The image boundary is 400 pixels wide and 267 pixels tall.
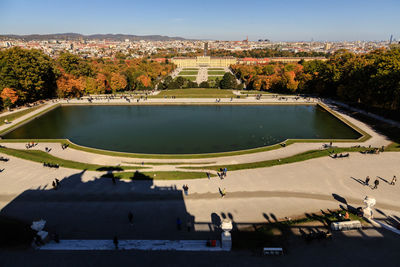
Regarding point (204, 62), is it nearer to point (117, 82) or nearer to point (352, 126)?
point (117, 82)

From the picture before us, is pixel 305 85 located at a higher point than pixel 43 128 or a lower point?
higher

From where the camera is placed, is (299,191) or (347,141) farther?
(347,141)

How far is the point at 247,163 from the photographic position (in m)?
24.9

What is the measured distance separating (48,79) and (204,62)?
117429mm

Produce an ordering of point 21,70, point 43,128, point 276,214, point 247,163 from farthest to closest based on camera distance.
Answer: point 21,70, point 43,128, point 247,163, point 276,214

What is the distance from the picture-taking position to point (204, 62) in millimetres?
161500

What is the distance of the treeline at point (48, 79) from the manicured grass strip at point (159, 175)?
128ft

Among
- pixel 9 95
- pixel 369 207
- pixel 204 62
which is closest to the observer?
pixel 369 207

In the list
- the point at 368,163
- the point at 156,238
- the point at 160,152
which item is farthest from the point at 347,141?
the point at 156,238

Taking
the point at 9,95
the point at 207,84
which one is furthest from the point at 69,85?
the point at 207,84

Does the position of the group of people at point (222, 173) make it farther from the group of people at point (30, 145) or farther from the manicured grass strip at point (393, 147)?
the group of people at point (30, 145)

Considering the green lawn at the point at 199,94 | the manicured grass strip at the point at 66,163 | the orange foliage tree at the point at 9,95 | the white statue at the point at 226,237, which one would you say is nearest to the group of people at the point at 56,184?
the manicured grass strip at the point at 66,163

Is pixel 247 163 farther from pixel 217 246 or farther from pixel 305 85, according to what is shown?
pixel 305 85

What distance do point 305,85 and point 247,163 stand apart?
4657cm
